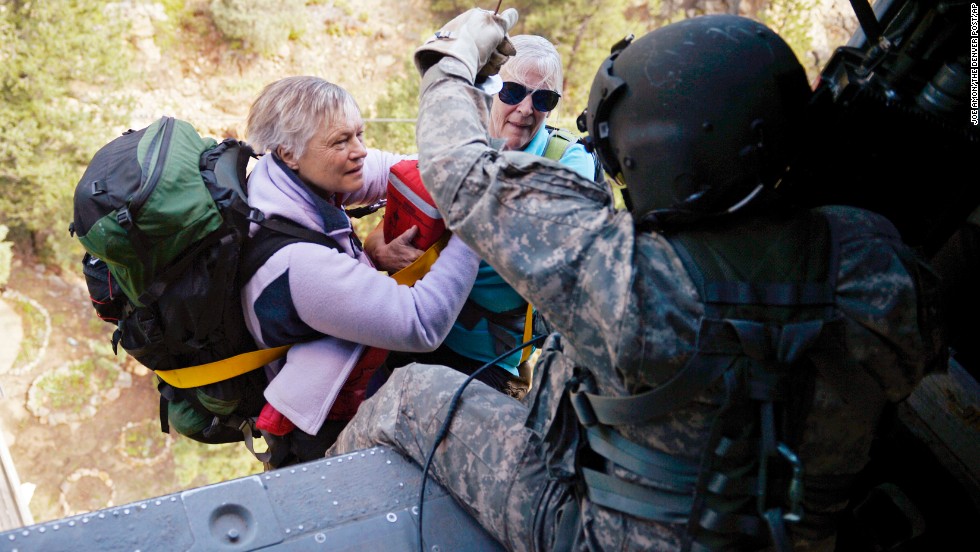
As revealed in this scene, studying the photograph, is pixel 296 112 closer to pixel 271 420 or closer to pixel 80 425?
pixel 271 420

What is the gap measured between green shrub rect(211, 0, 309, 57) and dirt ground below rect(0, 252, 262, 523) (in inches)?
263

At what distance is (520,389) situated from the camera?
338 centimetres

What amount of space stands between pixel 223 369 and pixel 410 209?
904mm

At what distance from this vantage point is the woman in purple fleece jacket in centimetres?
261

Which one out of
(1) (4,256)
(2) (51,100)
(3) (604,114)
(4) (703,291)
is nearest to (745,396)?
(4) (703,291)

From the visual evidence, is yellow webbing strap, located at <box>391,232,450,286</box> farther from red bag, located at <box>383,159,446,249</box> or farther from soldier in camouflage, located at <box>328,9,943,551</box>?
soldier in camouflage, located at <box>328,9,943,551</box>

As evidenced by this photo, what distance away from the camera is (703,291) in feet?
5.51

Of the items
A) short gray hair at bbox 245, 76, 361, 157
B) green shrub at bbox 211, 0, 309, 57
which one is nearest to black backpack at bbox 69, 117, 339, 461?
short gray hair at bbox 245, 76, 361, 157

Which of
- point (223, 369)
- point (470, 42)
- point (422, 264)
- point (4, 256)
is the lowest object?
point (4, 256)

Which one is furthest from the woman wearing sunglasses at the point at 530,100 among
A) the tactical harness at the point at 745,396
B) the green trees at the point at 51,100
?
the green trees at the point at 51,100

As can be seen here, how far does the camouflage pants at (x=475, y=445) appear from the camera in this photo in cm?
221

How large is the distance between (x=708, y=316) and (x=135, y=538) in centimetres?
176

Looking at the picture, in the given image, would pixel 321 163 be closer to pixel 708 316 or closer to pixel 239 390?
pixel 239 390

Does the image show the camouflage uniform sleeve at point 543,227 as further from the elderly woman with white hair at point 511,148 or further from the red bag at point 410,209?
the elderly woman with white hair at point 511,148
